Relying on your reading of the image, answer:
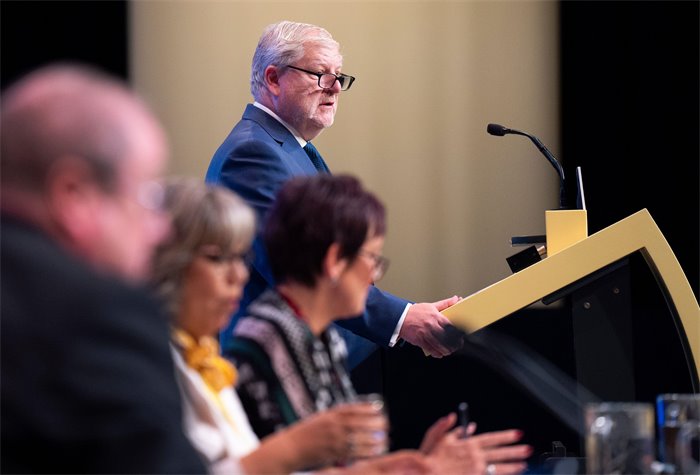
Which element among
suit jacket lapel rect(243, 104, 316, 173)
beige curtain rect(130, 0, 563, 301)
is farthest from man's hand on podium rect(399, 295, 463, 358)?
beige curtain rect(130, 0, 563, 301)

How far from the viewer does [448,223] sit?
17.3ft

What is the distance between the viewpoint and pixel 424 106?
5.22 m

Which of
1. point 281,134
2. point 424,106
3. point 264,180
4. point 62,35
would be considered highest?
point 62,35

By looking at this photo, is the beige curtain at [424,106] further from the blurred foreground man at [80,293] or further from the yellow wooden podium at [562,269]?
the blurred foreground man at [80,293]

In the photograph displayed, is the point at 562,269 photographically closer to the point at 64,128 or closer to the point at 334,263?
the point at 334,263

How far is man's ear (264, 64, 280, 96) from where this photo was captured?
3.08 m

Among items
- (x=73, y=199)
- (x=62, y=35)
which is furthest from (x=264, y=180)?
(x=62, y=35)

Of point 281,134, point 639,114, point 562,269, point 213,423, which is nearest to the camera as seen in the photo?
point 213,423

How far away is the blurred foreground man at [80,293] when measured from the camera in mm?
1031

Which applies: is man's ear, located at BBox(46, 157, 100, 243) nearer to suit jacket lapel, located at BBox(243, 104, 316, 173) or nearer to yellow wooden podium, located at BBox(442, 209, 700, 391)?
yellow wooden podium, located at BBox(442, 209, 700, 391)

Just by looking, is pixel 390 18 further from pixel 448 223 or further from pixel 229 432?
pixel 229 432

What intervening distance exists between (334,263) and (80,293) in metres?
0.68

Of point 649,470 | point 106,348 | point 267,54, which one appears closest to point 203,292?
point 106,348

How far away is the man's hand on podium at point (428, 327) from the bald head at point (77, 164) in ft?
4.98
